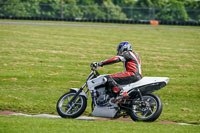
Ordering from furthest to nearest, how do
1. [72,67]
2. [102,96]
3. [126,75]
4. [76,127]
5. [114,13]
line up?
[114,13], [72,67], [102,96], [126,75], [76,127]

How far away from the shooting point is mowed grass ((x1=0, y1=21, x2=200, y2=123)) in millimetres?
11188

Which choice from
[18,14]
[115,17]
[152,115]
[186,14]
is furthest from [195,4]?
[152,115]

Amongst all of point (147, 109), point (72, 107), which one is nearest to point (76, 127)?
point (72, 107)

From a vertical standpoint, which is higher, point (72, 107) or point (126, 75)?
point (126, 75)

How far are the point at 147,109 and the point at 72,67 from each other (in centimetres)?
894

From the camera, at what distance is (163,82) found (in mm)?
8602

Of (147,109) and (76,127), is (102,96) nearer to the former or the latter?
(147,109)

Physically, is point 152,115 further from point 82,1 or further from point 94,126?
point 82,1

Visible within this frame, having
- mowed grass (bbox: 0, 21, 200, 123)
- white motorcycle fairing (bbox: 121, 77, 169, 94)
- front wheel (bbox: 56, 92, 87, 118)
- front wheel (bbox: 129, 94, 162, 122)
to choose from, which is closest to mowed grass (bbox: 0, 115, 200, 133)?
front wheel (bbox: 129, 94, 162, 122)

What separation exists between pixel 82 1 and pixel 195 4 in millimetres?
22698

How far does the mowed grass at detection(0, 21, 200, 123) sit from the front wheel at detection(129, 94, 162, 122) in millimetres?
1186

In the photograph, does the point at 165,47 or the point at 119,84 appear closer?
the point at 119,84

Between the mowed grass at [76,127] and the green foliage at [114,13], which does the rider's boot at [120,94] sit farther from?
the green foliage at [114,13]

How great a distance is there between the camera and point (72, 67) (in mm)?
17203
